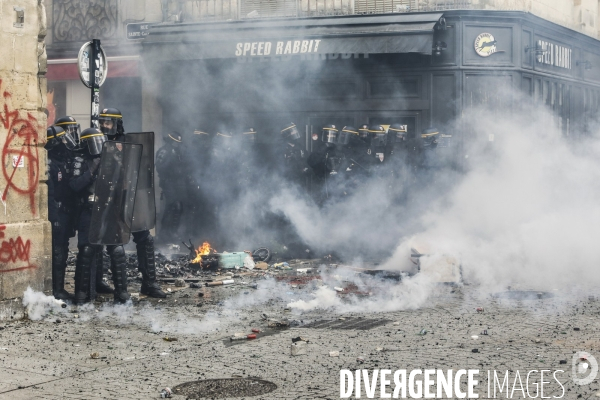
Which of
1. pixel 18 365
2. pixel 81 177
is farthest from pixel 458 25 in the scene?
pixel 18 365

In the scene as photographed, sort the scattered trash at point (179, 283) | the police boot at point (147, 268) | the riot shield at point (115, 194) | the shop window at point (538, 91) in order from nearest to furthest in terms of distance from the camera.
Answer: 1. the riot shield at point (115, 194)
2. the police boot at point (147, 268)
3. the scattered trash at point (179, 283)
4. the shop window at point (538, 91)

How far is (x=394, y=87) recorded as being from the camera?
14227 millimetres

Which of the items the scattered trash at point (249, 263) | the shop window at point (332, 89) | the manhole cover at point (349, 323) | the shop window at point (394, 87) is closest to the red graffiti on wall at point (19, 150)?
the manhole cover at point (349, 323)

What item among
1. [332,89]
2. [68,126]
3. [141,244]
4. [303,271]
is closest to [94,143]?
[68,126]

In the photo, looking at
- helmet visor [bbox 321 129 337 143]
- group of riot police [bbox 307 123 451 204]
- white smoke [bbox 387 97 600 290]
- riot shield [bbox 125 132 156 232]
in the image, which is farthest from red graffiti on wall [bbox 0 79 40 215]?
helmet visor [bbox 321 129 337 143]

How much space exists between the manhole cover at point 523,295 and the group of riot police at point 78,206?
3966 mm

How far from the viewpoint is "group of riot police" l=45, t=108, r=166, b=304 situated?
28.1ft

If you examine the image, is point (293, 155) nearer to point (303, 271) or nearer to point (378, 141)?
point (378, 141)

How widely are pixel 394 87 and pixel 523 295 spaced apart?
20.3 ft

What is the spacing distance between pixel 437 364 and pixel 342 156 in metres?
7.41

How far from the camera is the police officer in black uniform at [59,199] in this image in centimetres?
868

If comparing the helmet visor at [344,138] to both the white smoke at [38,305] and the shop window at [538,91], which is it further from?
the white smoke at [38,305]

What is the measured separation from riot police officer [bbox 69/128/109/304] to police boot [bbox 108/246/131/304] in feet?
0.07

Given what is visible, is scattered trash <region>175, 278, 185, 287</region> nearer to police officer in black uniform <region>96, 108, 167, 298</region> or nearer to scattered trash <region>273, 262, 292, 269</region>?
police officer in black uniform <region>96, 108, 167, 298</region>
